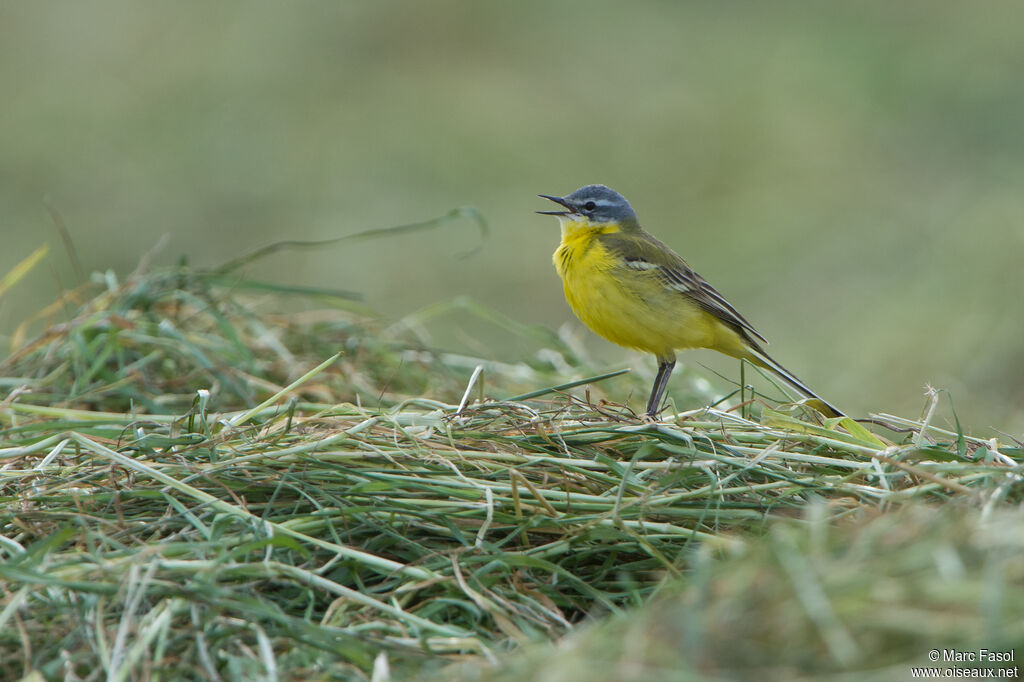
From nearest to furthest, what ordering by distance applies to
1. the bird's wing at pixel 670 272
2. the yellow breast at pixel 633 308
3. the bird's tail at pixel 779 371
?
the bird's tail at pixel 779 371, the yellow breast at pixel 633 308, the bird's wing at pixel 670 272

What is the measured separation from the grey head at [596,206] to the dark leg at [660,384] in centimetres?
95

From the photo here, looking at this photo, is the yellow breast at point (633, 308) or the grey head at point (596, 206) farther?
the grey head at point (596, 206)

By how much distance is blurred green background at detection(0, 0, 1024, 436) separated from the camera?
1044cm

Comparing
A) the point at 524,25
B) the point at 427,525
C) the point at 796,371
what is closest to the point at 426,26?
the point at 524,25

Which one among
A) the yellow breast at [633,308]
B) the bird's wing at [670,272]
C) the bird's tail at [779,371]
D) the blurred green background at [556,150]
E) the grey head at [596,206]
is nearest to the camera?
the bird's tail at [779,371]

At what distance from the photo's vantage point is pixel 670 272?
5828mm

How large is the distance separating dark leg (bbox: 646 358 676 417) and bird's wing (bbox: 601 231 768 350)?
348mm

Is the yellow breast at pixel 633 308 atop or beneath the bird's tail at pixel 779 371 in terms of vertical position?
atop

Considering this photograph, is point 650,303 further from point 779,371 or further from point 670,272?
point 779,371

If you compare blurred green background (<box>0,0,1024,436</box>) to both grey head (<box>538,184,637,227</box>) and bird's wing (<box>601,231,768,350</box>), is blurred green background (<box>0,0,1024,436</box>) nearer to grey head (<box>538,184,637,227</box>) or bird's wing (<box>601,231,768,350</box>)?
bird's wing (<box>601,231,768,350</box>)

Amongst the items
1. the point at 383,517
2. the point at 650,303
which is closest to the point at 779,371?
the point at 650,303

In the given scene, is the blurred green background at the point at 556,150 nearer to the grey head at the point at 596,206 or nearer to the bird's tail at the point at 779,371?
the bird's tail at the point at 779,371

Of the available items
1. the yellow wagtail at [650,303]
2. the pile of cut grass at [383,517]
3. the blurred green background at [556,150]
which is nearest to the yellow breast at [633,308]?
the yellow wagtail at [650,303]

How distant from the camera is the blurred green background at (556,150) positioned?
10.4 m
